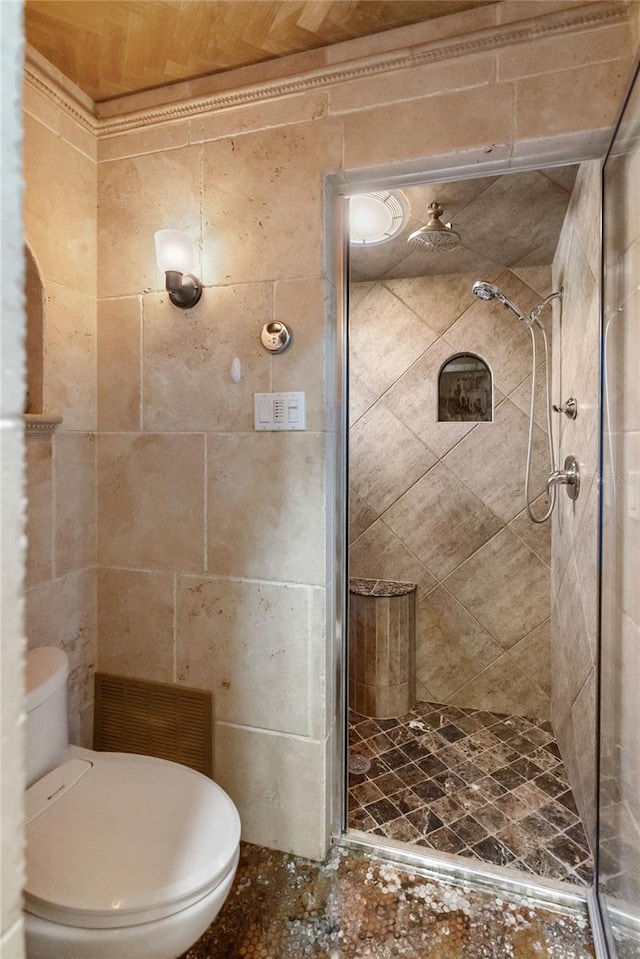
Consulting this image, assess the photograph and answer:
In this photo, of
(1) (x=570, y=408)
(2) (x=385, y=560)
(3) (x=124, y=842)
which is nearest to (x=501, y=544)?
(2) (x=385, y=560)

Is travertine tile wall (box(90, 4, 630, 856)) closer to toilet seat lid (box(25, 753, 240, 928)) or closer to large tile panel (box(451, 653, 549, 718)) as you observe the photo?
toilet seat lid (box(25, 753, 240, 928))

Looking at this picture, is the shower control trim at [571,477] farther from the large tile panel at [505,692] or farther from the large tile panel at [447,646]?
the large tile panel at [505,692]

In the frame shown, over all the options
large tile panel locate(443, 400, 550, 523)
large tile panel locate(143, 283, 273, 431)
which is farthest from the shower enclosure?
large tile panel locate(143, 283, 273, 431)

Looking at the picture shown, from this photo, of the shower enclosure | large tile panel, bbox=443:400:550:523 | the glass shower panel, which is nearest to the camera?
the glass shower panel

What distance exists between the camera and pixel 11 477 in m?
0.31

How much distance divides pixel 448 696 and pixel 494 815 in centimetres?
85

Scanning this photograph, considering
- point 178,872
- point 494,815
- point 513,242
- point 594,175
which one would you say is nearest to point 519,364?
point 513,242

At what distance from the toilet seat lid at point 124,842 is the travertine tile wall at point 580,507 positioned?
1.19 metres

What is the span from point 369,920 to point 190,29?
96.3 inches

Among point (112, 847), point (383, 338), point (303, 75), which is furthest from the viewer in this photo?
point (383, 338)

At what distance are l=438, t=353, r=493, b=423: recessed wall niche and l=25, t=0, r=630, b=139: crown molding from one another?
4.59 feet

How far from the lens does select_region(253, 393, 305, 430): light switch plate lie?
1429mm

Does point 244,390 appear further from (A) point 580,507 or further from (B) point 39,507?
(A) point 580,507

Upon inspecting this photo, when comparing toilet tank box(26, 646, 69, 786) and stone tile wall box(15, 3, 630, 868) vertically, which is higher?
stone tile wall box(15, 3, 630, 868)
